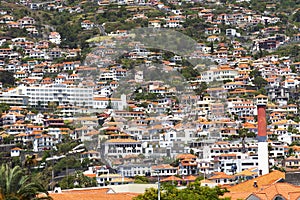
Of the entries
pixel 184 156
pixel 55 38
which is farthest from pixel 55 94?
pixel 184 156

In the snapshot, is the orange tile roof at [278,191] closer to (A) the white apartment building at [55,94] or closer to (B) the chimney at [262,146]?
(B) the chimney at [262,146]

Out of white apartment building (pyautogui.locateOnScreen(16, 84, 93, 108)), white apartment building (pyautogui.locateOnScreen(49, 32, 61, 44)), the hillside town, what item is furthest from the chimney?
white apartment building (pyautogui.locateOnScreen(49, 32, 61, 44))

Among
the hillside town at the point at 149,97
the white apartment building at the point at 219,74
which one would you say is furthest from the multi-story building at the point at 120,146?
the white apartment building at the point at 219,74

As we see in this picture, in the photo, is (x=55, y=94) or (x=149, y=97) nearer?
(x=149, y=97)

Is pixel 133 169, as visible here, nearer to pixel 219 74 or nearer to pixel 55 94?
pixel 55 94

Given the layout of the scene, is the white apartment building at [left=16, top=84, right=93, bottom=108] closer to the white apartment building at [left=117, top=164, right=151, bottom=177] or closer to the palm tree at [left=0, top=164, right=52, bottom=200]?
the white apartment building at [left=117, top=164, right=151, bottom=177]

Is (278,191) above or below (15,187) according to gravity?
below
